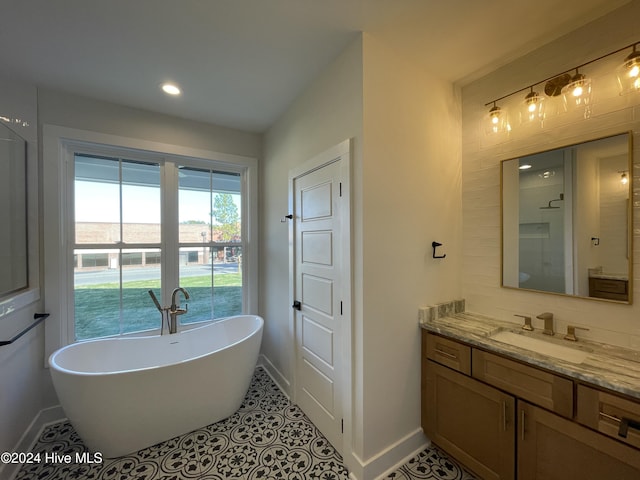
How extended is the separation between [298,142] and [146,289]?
2018 mm

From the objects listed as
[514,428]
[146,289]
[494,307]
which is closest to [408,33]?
[494,307]

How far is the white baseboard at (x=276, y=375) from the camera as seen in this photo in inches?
92.4

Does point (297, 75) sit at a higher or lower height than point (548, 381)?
higher

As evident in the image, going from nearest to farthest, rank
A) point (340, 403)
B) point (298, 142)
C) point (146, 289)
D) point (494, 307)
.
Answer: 1. point (340, 403)
2. point (494, 307)
3. point (298, 142)
4. point (146, 289)

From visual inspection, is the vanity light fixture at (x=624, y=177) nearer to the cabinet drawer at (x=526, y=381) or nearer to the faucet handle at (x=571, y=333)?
the faucet handle at (x=571, y=333)

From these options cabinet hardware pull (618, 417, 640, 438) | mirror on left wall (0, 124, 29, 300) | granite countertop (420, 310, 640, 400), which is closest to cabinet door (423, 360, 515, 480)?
granite countertop (420, 310, 640, 400)

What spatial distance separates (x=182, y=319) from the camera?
258 centimetres

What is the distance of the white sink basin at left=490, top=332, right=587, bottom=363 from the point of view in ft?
4.25

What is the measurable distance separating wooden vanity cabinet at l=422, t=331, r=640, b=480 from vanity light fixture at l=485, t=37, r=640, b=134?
1.49 m

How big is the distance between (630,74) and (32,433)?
4.29m

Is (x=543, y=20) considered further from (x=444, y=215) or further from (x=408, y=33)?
(x=444, y=215)

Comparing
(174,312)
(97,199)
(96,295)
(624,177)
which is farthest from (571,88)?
(96,295)

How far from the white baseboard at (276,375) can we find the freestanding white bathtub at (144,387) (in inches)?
16.0

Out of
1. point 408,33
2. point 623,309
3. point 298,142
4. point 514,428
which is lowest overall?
point 514,428
